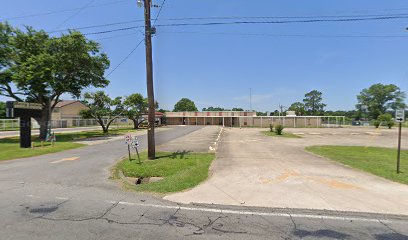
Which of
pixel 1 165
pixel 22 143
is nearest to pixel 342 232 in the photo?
pixel 1 165

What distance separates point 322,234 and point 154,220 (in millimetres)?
3151

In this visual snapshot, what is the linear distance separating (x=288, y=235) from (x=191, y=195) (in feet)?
10.0

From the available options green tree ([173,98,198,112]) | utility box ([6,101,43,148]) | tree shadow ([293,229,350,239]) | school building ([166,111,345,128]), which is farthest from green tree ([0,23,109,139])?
green tree ([173,98,198,112])

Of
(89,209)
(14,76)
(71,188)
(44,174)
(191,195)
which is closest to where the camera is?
(89,209)

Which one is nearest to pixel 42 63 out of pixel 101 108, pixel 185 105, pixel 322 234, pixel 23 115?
pixel 23 115

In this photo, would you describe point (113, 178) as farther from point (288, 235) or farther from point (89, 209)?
point (288, 235)

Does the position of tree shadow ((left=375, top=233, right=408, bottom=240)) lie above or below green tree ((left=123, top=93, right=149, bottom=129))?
below

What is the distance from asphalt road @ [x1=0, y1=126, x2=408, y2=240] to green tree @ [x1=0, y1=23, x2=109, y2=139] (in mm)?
19472

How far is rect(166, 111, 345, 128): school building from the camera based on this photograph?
63125 millimetres

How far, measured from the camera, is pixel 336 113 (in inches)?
5709

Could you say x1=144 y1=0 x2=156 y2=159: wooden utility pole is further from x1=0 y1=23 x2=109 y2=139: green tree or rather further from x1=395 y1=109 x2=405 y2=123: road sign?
x1=0 y1=23 x2=109 y2=139: green tree

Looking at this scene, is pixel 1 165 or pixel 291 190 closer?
pixel 291 190

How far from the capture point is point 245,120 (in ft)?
217

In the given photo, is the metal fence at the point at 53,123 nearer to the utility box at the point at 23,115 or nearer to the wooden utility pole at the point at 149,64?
the utility box at the point at 23,115
